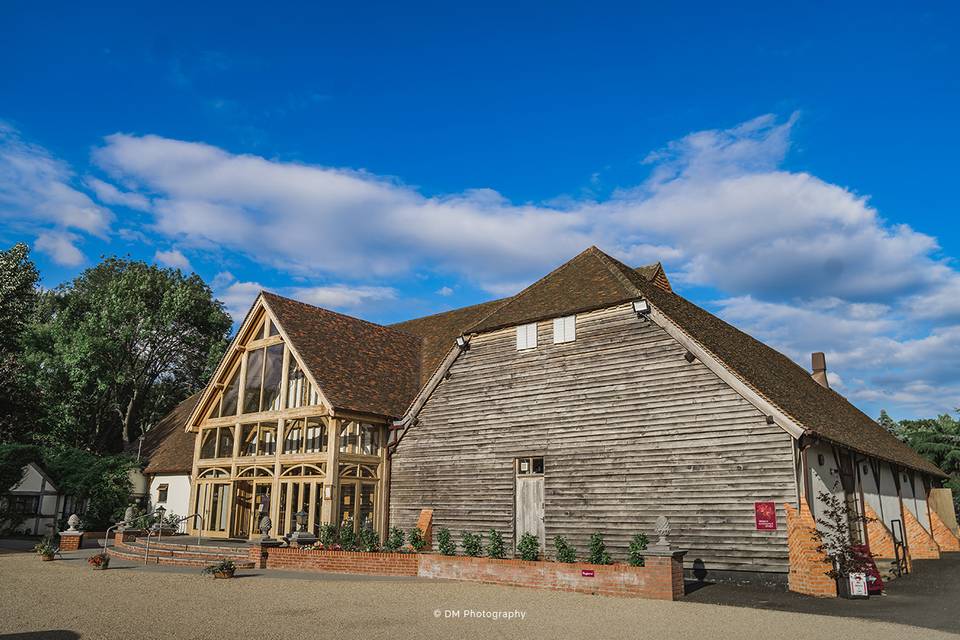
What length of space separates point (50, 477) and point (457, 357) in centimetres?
2393

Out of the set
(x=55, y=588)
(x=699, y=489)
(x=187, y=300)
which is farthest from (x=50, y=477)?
(x=699, y=489)

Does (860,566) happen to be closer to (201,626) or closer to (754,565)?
(754,565)

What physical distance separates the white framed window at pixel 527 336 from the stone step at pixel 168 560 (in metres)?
9.87

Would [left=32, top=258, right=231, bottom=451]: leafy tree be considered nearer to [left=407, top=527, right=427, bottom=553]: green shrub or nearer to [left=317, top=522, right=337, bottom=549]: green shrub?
[left=317, top=522, right=337, bottom=549]: green shrub

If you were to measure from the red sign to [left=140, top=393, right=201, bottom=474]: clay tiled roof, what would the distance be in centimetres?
2254

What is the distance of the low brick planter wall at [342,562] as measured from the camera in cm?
1795

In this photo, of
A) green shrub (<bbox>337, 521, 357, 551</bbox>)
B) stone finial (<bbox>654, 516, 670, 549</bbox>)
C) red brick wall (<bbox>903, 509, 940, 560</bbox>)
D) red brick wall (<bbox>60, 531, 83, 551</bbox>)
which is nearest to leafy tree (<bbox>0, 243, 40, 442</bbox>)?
red brick wall (<bbox>60, 531, 83, 551</bbox>)

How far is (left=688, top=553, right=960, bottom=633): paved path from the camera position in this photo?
1247cm

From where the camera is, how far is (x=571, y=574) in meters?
15.3

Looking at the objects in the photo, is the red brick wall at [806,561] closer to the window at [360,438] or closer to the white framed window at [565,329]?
the white framed window at [565,329]

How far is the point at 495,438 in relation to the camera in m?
20.8

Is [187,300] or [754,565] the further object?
[187,300]

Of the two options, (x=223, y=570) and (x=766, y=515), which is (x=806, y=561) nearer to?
(x=766, y=515)

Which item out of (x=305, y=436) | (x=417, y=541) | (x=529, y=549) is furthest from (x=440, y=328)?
(x=529, y=549)
